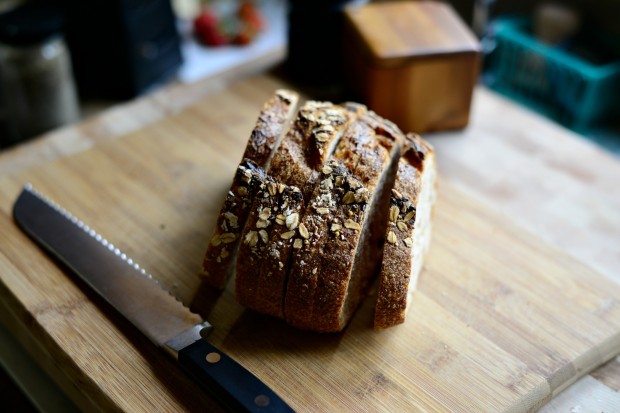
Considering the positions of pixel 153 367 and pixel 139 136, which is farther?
pixel 139 136

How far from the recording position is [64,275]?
160cm

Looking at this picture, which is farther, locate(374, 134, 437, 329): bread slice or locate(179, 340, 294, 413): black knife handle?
locate(374, 134, 437, 329): bread slice

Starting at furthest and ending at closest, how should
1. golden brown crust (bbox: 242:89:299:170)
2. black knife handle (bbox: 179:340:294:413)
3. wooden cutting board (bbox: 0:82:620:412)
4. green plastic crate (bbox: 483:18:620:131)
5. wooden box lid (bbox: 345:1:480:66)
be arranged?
green plastic crate (bbox: 483:18:620:131), wooden box lid (bbox: 345:1:480:66), golden brown crust (bbox: 242:89:299:170), wooden cutting board (bbox: 0:82:620:412), black knife handle (bbox: 179:340:294:413)

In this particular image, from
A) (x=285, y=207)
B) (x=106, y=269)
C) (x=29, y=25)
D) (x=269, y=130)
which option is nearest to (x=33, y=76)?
(x=29, y=25)

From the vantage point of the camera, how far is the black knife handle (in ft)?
4.07

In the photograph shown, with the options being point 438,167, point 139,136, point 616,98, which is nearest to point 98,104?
point 139,136

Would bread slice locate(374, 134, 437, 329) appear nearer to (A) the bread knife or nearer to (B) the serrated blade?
(A) the bread knife

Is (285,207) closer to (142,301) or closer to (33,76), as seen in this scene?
(142,301)

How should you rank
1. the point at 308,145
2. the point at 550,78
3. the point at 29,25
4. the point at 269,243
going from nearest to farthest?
the point at 269,243 < the point at 308,145 < the point at 29,25 < the point at 550,78

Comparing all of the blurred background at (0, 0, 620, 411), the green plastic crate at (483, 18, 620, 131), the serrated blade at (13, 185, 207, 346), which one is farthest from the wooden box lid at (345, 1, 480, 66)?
the serrated blade at (13, 185, 207, 346)

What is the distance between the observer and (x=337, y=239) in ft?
4.52

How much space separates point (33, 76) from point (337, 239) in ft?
6.13

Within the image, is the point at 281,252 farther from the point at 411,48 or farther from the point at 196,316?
the point at 411,48

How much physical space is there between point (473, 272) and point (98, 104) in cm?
217
